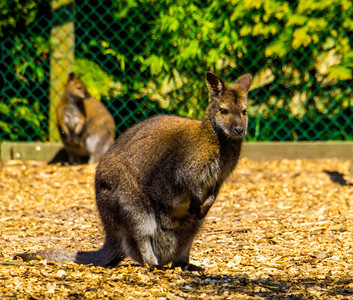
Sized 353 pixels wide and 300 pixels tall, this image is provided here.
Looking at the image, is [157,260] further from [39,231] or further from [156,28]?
[156,28]

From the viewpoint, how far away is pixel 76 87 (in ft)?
24.3

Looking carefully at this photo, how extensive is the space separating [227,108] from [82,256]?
1302mm

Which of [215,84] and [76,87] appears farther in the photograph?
[76,87]

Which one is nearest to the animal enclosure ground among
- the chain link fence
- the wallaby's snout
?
the chain link fence

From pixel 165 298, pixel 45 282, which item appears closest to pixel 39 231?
pixel 45 282

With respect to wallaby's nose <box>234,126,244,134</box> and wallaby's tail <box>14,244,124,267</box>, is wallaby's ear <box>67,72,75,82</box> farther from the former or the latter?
wallaby's nose <box>234,126,244,134</box>

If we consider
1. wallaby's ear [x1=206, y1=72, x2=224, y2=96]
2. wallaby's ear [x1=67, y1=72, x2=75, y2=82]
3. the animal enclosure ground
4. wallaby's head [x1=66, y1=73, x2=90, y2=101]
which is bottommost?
the animal enclosure ground

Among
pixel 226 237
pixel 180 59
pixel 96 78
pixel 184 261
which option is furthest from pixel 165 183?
pixel 96 78

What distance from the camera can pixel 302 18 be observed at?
7.15 meters

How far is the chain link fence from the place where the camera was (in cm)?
718

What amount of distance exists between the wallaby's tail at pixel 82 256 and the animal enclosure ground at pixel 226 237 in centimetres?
9

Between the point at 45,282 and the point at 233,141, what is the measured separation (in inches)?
55.9

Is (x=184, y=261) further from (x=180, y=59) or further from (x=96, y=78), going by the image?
(x=96, y=78)

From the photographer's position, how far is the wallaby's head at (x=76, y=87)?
739 centimetres
